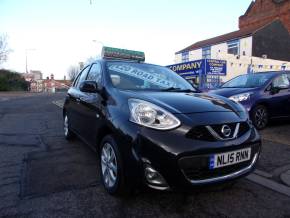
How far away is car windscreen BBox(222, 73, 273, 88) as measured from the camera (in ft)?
22.9

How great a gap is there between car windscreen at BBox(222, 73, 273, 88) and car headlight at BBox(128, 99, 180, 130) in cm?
483

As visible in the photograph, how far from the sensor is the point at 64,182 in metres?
3.54

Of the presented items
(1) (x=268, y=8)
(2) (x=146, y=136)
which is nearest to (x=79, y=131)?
(2) (x=146, y=136)

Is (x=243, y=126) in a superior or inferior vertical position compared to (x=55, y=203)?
superior

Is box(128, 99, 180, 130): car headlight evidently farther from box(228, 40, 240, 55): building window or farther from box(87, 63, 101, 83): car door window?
box(228, 40, 240, 55): building window

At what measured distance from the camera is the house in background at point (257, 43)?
2667 centimetres

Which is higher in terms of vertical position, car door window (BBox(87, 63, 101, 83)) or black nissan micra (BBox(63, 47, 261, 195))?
car door window (BBox(87, 63, 101, 83))

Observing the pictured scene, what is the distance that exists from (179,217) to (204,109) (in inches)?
42.3

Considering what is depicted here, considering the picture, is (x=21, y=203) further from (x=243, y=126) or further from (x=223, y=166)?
(x=243, y=126)

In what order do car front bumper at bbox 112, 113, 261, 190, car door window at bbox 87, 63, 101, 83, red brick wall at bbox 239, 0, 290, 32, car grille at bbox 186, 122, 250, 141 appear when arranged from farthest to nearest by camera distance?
red brick wall at bbox 239, 0, 290, 32, car door window at bbox 87, 63, 101, 83, car grille at bbox 186, 122, 250, 141, car front bumper at bbox 112, 113, 261, 190

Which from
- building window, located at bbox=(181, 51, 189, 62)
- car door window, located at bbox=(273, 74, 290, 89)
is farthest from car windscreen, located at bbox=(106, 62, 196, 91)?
building window, located at bbox=(181, 51, 189, 62)

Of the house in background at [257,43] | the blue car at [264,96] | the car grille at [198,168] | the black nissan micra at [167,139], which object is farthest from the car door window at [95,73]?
the house in background at [257,43]

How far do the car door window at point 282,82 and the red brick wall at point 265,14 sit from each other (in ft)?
128

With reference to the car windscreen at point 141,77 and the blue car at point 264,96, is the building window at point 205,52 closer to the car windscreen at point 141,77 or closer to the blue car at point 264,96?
the blue car at point 264,96
